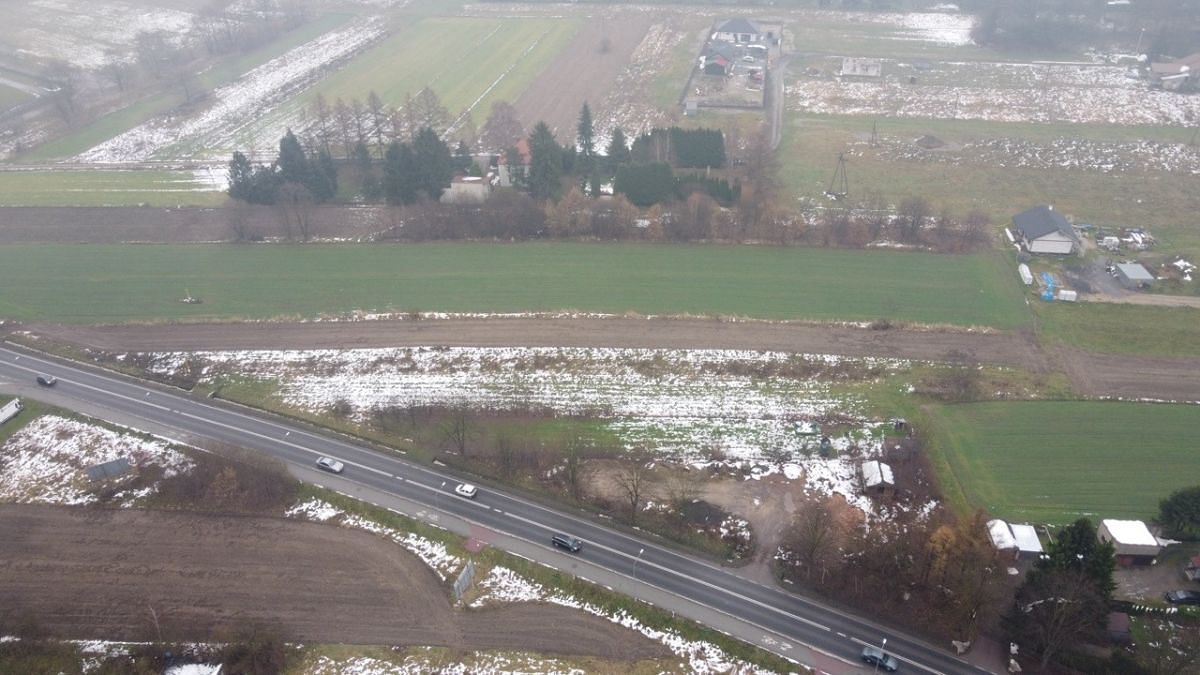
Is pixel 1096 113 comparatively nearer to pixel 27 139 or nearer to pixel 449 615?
pixel 449 615

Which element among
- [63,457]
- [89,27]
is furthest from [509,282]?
[89,27]

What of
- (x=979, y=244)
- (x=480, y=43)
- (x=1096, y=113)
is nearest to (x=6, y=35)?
(x=480, y=43)

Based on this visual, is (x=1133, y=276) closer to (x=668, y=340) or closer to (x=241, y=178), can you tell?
(x=668, y=340)

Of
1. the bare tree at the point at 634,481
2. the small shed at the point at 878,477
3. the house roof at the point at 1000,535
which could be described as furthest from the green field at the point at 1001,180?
the bare tree at the point at 634,481

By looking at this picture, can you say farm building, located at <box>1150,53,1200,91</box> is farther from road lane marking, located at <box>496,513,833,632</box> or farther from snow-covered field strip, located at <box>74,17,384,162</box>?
snow-covered field strip, located at <box>74,17,384,162</box>

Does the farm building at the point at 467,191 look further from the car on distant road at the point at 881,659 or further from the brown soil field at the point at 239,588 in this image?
the car on distant road at the point at 881,659
